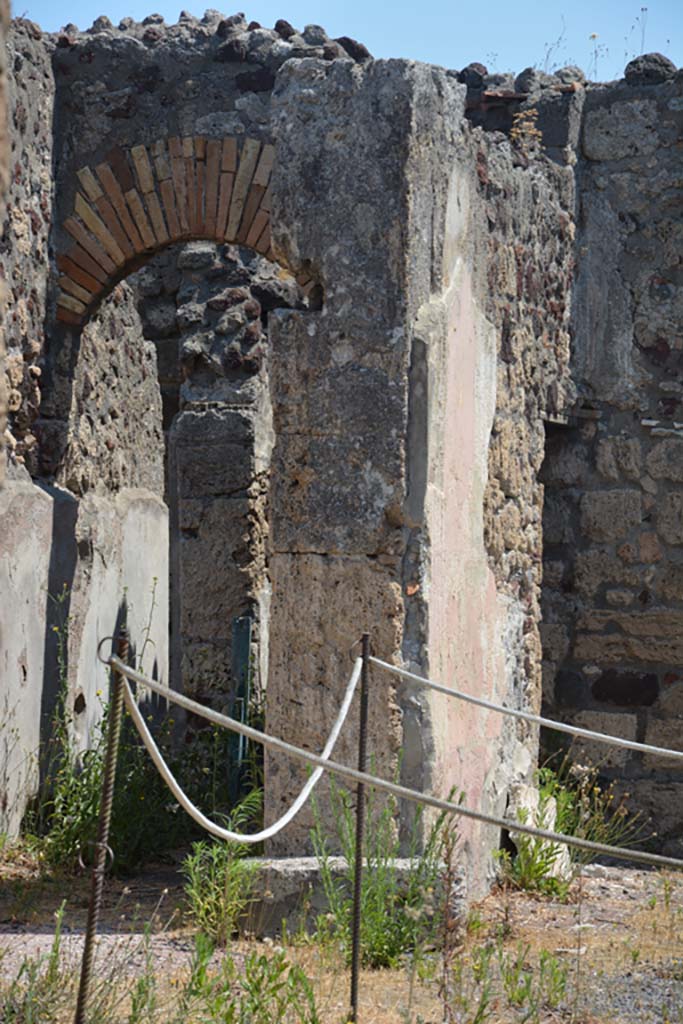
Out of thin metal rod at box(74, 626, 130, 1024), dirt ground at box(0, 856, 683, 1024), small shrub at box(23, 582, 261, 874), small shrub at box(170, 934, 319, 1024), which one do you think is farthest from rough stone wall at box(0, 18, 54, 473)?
thin metal rod at box(74, 626, 130, 1024)

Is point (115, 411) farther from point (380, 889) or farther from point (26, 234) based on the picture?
point (380, 889)

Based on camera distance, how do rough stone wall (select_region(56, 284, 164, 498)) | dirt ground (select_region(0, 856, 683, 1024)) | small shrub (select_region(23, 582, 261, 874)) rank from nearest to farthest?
dirt ground (select_region(0, 856, 683, 1024)) → small shrub (select_region(23, 582, 261, 874)) → rough stone wall (select_region(56, 284, 164, 498))

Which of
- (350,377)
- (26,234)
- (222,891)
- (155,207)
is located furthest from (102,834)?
(155,207)

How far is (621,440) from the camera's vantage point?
6852mm

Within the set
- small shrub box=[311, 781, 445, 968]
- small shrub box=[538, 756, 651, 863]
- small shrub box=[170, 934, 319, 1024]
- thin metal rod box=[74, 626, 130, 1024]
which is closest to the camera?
thin metal rod box=[74, 626, 130, 1024]

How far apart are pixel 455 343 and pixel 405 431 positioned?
592mm

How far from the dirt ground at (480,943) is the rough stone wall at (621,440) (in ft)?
3.90

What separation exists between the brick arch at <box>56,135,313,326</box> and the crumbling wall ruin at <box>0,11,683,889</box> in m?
0.02

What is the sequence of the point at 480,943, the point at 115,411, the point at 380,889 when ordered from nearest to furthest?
the point at 380,889, the point at 480,943, the point at 115,411

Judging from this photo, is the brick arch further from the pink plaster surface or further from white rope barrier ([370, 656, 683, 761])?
white rope barrier ([370, 656, 683, 761])

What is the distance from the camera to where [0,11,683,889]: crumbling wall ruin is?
4523mm

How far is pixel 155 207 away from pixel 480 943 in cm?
480

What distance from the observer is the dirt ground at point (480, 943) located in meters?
3.76

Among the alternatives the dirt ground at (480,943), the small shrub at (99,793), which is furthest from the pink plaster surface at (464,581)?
the small shrub at (99,793)
